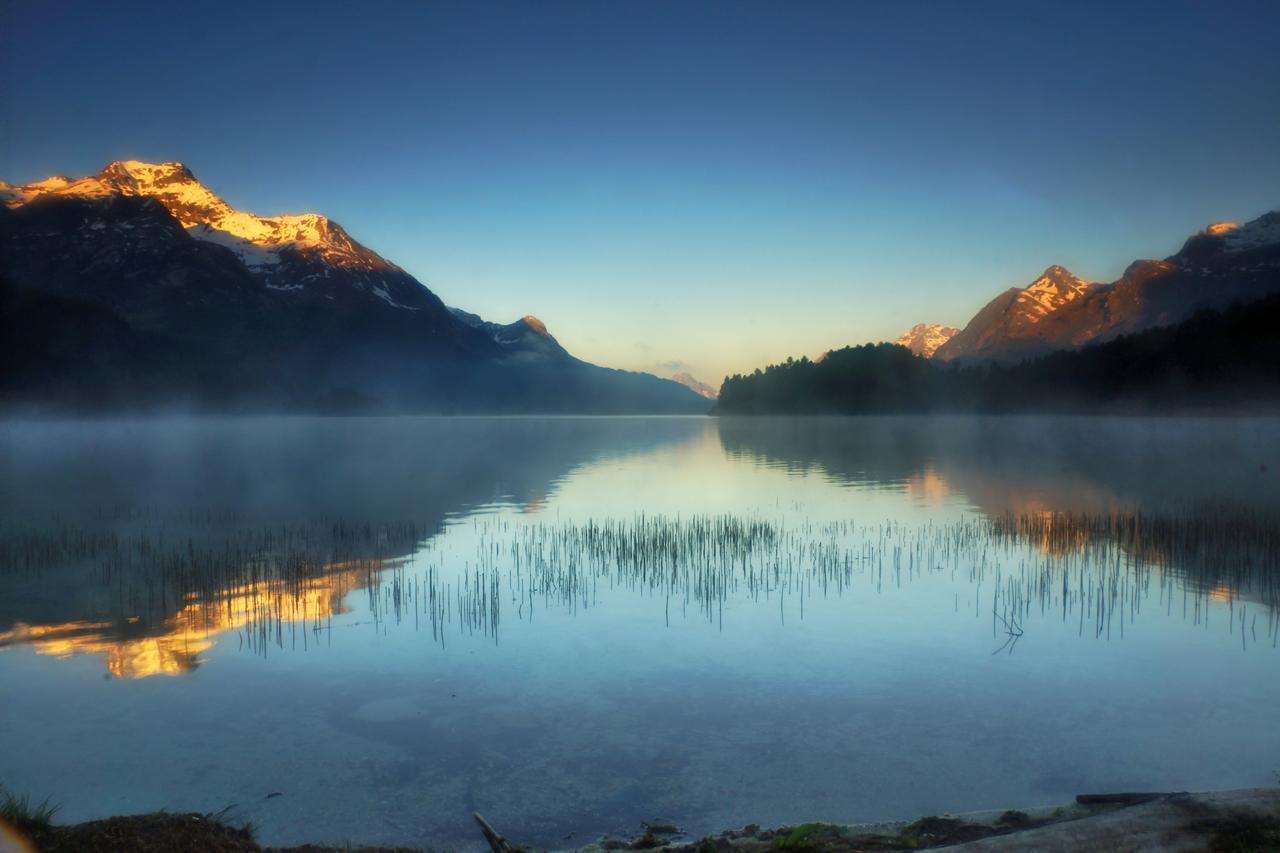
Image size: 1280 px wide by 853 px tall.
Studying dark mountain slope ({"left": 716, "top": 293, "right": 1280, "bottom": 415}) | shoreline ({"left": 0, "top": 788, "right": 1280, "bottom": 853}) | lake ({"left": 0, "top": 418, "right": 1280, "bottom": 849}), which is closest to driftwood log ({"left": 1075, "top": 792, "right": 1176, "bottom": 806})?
shoreline ({"left": 0, "top": 788, "right": 1280, "bottom": 853})

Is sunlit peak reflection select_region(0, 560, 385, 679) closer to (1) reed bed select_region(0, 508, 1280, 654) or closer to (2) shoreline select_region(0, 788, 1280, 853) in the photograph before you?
(1) reed bed select_region(0, 508, 1280, 654)

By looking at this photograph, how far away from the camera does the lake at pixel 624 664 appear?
903 cm

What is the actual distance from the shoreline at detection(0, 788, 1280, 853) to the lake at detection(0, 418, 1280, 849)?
71 centimetres

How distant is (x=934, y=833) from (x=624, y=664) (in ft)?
23.3

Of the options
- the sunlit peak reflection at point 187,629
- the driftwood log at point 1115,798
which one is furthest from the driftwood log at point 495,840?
the sunlit peak reflection at point 187,629

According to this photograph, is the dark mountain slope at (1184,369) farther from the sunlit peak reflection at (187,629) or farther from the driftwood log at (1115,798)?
the sunlit peak reflection at (187,629)

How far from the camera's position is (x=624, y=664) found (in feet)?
44.8

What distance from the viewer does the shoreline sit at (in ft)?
19.1

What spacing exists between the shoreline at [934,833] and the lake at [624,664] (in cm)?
71

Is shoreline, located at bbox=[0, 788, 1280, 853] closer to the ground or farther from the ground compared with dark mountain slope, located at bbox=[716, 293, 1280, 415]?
closer to the ground

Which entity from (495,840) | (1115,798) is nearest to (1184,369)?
(1115,798)

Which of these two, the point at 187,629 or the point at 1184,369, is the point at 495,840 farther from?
the point at 1184,369

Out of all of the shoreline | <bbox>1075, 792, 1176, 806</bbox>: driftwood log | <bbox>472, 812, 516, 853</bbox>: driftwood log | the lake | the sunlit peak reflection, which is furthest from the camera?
the sunlit peak reflection

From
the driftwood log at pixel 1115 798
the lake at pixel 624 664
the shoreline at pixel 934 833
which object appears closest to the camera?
the shoreline at pixel 934 833
